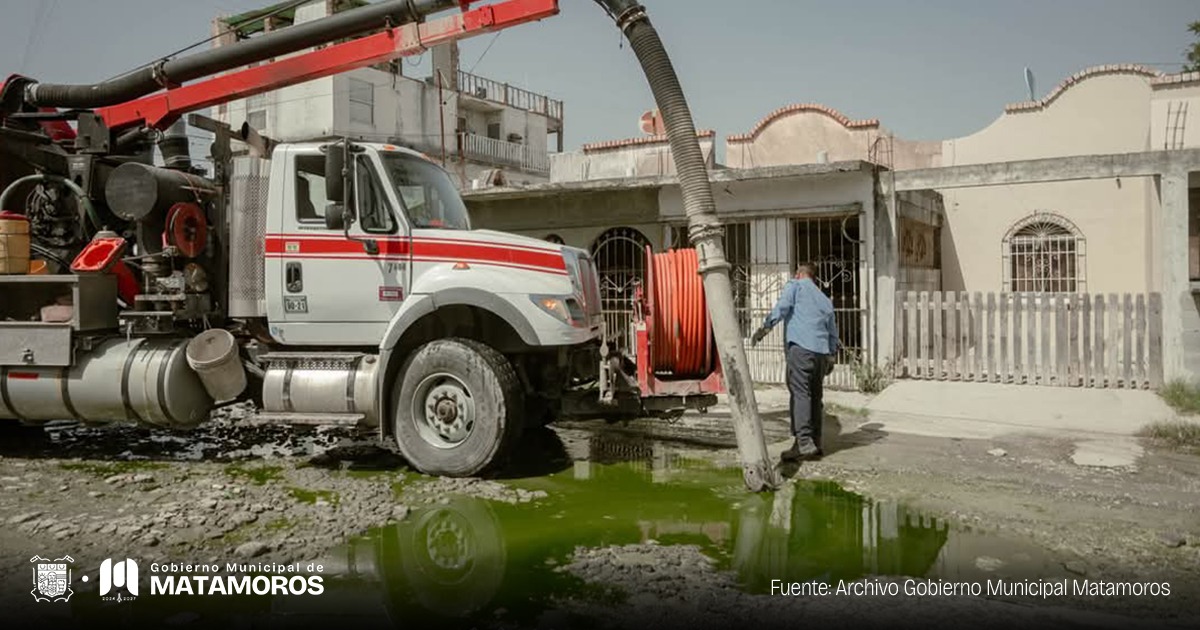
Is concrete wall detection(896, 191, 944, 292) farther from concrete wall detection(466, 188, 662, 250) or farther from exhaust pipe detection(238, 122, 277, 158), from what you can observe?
exhaust pipe detection(238, 122, 277, 158)

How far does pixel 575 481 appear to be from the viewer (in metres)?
6.95

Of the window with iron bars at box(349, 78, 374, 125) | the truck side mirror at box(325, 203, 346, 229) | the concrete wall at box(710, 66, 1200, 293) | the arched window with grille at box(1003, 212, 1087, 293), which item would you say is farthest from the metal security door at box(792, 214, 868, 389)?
the window with iron bars at box(349, 78, 374, 125)

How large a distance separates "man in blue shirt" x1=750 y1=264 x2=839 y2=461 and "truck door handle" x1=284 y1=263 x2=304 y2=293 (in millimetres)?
4014

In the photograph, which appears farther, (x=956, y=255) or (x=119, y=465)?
(x=956, y=255)

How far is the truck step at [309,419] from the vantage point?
6.98 m

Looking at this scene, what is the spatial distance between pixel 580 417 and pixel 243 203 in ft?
11.9

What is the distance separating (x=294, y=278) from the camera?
727cm

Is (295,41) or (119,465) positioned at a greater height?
(295,41)

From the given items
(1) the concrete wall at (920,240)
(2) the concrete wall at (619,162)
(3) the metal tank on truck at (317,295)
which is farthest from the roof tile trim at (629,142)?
(3) the metal tank on truck at (317,295)

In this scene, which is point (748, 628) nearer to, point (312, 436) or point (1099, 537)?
point (1099, 537)

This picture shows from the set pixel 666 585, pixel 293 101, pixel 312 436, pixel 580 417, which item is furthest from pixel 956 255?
pixel 293 101

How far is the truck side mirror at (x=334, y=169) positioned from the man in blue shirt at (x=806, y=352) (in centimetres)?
378

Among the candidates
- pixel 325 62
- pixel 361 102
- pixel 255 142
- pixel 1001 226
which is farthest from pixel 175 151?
pixel 361 102

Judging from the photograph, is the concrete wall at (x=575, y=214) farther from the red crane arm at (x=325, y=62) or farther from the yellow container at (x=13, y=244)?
the yellow container at (x=13, y=244)
